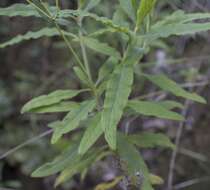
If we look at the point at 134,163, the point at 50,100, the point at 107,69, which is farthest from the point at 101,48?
the point at 134,163

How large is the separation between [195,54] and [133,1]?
182 centimetres

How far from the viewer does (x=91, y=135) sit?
1.25 metres

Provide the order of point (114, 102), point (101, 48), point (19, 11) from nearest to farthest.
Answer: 1. point (114, 102)
2. point (19, 11)
3. point (101, 48)

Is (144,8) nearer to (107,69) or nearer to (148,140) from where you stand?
(107,69)

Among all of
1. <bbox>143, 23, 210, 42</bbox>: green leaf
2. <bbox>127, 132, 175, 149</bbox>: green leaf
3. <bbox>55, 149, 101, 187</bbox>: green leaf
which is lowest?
<bbox>55, 149, 101, 187</bbox>: green leaf

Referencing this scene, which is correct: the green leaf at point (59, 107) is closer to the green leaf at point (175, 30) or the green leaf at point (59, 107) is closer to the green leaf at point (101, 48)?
the green leaf at point (101, 48)

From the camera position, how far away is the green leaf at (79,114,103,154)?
4.05 ft

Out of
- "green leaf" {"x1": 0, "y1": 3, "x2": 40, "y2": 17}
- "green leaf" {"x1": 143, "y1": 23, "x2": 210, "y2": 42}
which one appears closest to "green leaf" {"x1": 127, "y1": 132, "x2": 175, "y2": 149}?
"green leaf" {"x1": 143, "y1": 23, "x2": 210, "y2": 42}

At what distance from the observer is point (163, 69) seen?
2.53 metres

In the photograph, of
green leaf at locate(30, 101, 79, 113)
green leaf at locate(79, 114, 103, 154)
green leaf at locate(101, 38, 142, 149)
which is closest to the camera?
green leaf at locate(101, 38, 142, 149)

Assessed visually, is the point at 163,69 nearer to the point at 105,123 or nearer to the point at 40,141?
the point at 40,141

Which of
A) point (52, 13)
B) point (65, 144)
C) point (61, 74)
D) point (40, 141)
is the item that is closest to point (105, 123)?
point (52, 13)

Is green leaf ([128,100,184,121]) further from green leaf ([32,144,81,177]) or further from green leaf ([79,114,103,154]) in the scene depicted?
green leaf ([32,144,81,177])

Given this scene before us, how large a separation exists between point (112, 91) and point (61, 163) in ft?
1.14
